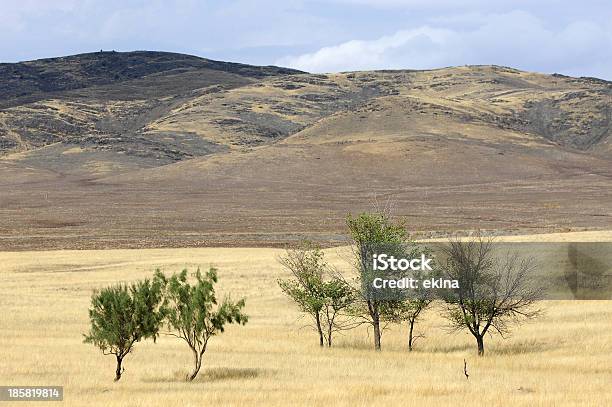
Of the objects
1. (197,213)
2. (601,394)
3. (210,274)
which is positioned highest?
(197,213)

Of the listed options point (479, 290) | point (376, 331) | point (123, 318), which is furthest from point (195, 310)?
point (479, 290)

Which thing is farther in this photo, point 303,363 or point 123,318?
point 303,363

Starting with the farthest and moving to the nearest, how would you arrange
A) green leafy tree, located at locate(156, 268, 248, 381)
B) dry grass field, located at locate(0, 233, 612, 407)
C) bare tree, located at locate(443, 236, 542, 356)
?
bare tree, located at locate(443, 236, 542, 356) < green leafy tree, located at locate(156, 268, 248, 381) < dry grass field, located at locate(0, 233, 612, 407)

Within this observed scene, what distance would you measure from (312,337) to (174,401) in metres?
20.2

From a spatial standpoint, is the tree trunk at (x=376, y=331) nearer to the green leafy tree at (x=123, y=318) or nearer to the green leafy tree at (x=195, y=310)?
the green leafy tree at (x=195, y=310)

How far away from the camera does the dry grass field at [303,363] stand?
2642 centimetres

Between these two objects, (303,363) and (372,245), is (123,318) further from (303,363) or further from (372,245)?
(372,245)

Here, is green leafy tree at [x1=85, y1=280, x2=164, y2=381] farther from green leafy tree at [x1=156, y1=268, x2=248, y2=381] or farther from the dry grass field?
the dry grass field

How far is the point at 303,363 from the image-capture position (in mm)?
34969

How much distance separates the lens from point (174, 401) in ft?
82.5

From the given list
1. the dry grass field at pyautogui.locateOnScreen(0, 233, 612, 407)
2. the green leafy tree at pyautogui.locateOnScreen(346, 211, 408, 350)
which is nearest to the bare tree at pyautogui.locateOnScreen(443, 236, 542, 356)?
the dry grass field at pyautogui.locateOnScreen(0, 233, 612, 407)

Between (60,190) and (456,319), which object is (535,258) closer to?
(456,319)

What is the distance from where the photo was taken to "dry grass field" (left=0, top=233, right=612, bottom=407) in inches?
1040

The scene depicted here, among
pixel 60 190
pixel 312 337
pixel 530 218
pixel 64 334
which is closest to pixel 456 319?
pixel 312 337
